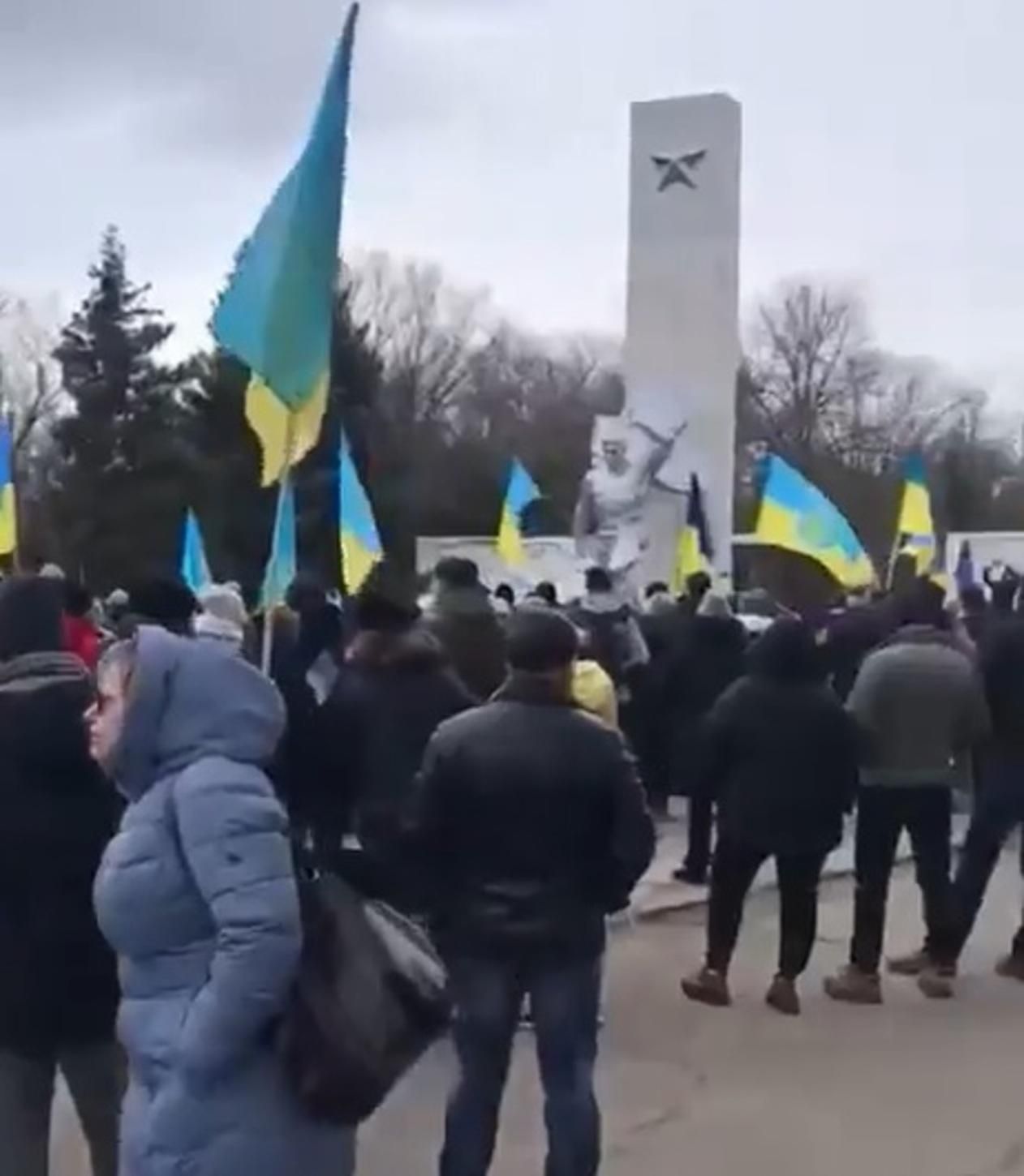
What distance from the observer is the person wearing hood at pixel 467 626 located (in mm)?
8867

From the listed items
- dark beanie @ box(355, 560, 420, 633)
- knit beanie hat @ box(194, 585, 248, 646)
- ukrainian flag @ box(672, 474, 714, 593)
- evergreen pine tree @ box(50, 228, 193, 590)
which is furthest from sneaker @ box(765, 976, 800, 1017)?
evergreen pine tree @ box(50, 228, 193, 590)

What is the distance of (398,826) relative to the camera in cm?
599

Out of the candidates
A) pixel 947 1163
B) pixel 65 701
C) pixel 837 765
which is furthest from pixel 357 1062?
pixel 837 765

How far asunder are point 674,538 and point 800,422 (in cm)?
5161

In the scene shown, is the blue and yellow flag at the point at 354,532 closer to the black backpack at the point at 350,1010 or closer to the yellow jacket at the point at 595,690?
the yellow jacket at the point at 595,690

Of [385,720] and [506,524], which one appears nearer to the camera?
[385,720]

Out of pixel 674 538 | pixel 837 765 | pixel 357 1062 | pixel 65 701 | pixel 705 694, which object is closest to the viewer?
pixel 357 1062

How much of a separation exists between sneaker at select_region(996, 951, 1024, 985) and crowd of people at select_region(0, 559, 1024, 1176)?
0.04 feet

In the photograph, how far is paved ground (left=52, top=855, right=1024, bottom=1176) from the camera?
696 cm

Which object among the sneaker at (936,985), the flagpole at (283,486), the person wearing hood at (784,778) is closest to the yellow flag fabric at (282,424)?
the flagpole at (283,486)

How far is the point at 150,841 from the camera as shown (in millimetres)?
3971

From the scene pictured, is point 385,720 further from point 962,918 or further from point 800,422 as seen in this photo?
point 800,422

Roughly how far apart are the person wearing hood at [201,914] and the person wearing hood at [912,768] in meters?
5.80

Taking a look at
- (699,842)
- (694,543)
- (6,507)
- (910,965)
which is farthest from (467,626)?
(694,543)
